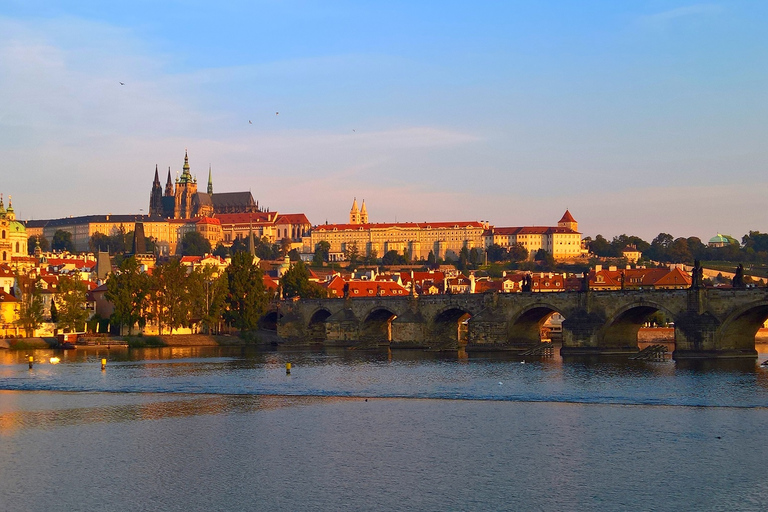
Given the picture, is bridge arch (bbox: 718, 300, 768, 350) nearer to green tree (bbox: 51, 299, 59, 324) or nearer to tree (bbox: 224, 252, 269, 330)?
tree (bbox: 224, 252, 269, 330)

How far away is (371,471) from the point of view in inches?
1066

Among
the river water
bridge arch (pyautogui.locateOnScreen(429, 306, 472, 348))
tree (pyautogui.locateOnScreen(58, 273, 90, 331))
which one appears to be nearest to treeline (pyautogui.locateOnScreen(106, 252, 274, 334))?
tree (pyautogui.locateOnScreen(58, 273, 90, 331))

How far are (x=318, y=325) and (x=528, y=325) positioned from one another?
80.9 ft

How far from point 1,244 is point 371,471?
432 feet

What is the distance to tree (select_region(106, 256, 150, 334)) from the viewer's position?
8362cm

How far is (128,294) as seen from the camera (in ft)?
274

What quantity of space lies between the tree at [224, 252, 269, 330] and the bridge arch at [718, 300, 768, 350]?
44.3m

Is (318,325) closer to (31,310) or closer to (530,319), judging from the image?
(31,310)

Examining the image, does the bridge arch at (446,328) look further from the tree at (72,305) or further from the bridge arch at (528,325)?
the tree at (72,305)

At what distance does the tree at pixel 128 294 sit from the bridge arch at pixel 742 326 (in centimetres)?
4736

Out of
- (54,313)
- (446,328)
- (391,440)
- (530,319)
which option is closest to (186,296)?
(54,313)

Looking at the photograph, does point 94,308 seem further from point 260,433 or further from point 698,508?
point 698,508

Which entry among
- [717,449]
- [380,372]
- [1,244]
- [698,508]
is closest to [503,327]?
[380,372]

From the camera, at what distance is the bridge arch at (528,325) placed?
68.9 metres
